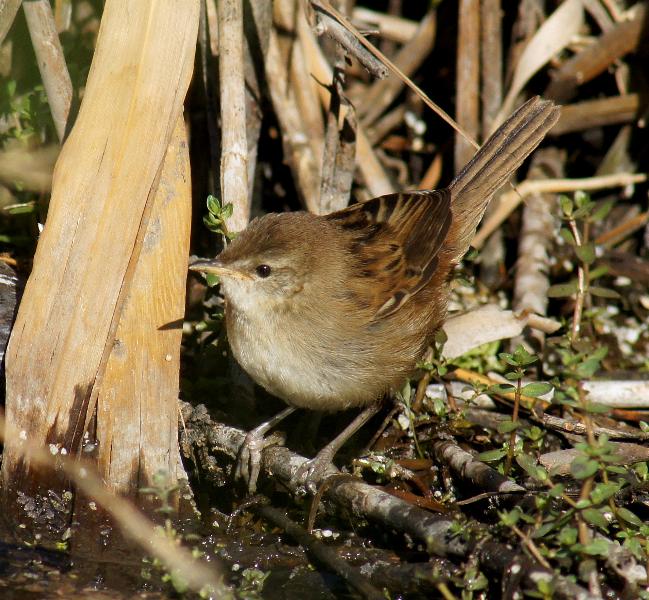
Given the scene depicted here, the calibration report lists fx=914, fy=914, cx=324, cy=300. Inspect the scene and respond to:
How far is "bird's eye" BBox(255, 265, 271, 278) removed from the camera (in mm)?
3883

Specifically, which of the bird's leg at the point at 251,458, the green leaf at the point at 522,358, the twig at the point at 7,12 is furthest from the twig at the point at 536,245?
the twig at the point at 7,12

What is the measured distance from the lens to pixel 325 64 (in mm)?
5559

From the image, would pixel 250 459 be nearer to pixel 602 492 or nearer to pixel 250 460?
pixel 250 460

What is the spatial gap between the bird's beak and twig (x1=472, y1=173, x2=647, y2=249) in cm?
251

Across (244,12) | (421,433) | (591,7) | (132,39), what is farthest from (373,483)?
(591,7)

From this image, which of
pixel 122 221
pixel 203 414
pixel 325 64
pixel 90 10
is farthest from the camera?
pixel 325 64

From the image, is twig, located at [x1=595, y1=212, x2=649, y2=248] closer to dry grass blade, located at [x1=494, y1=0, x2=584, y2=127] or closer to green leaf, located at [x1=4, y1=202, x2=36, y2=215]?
dry grass blade, located at [x1=494, y1=0, x2=584, y2=127]

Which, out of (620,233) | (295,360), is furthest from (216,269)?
(620,233)

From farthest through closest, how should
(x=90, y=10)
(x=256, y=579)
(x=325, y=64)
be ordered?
(x=325, y=64) → (x=90, y=10) → (x=256, y=579)

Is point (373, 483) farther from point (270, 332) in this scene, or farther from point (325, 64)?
point (325, 64)

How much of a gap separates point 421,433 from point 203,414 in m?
1.07

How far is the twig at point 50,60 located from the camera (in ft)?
13.4

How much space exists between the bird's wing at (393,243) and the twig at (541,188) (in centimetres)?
128

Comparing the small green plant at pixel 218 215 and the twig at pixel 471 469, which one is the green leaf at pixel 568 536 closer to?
the twig at pixel 471 469
